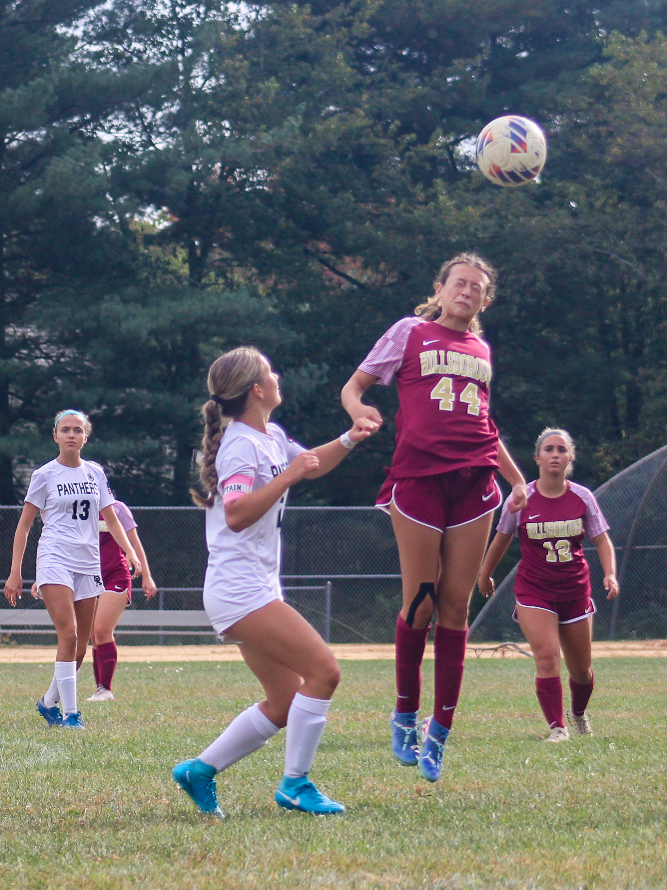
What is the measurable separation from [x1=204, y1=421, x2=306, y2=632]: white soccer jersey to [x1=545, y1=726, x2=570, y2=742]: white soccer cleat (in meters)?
2.94

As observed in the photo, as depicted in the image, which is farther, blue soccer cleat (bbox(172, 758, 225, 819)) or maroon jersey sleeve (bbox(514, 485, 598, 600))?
maroon jersey sleeve (bbox(514, 485, 598, 600))

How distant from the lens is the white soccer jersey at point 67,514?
722 cm

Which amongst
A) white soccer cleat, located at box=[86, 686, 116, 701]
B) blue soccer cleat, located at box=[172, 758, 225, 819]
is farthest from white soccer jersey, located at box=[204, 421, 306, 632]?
white soccer cleat, located at box=[86, 686, 116, 701]

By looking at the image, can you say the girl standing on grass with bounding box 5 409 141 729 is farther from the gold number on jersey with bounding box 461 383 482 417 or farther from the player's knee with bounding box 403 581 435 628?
the gold number on jersey with bounding box 461 383 482 417

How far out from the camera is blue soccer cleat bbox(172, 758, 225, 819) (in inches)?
152

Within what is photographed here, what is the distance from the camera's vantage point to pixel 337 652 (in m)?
17.8

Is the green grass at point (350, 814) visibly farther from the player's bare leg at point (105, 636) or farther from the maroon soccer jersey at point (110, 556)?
the maroon soccer jersey at point (110, 556)

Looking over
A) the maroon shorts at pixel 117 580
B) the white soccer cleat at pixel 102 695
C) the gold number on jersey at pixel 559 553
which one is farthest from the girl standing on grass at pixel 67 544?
the gold number on jersey at pixel 559 553

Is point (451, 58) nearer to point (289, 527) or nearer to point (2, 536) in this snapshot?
point (289, 527)

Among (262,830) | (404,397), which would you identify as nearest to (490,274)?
(404,397)

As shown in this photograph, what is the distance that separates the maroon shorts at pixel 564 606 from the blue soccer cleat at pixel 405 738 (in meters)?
2.04

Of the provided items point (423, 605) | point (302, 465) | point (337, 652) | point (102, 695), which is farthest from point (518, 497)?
point (337, 652)

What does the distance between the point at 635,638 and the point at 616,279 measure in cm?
1067

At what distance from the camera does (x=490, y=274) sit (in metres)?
4.72
